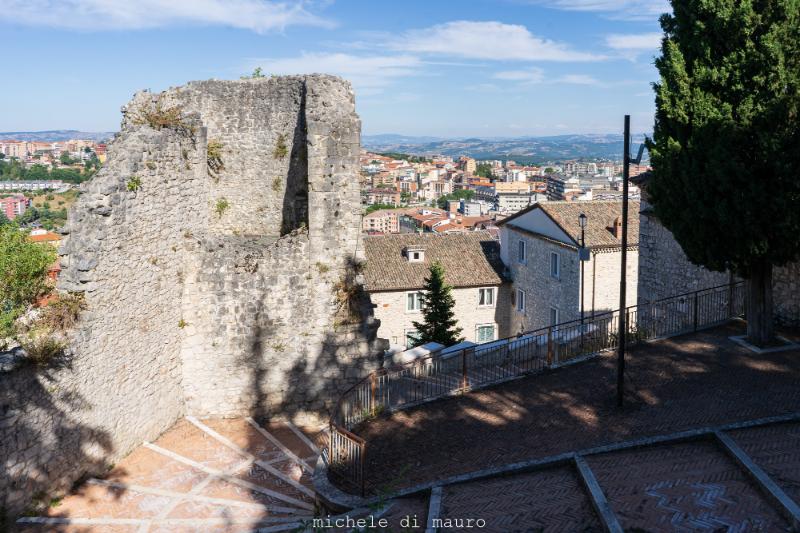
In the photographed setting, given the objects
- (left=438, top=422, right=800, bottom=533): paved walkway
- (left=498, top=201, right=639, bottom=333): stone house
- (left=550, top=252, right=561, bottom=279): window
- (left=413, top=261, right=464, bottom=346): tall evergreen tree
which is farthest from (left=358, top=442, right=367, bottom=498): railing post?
(left=550, top=252, right=561, bottom=279): window

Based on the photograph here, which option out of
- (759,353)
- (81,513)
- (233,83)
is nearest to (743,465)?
(759,353)

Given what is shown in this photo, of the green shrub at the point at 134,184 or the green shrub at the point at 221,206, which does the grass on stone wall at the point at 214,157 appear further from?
the green shrub at the point at 134,184

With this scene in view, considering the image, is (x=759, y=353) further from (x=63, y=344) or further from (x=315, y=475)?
(x=63, y=344)

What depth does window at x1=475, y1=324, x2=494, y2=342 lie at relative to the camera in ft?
124

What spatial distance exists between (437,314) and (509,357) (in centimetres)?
1686

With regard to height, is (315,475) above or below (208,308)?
below

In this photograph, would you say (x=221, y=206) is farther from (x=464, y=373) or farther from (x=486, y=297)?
(x=486, y=297)

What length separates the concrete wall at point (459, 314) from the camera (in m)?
36.1

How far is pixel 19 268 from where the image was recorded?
600 inches

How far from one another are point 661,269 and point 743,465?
12.9m

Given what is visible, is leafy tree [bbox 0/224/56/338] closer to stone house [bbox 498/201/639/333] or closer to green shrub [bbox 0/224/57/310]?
green shrub [bbox 0/224/57/310]

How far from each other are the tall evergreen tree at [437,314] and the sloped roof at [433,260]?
283 centimetres

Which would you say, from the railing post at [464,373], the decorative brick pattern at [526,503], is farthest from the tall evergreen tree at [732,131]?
the decorative brick pattern at [526,503]

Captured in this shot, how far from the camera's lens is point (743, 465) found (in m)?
9.02
